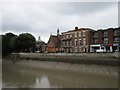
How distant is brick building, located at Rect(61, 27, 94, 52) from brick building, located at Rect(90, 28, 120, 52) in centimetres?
153

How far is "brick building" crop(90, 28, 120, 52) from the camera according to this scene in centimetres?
4008

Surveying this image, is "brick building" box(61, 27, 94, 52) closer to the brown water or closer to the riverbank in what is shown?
the riverbank

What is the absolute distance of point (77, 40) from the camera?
4631 cm

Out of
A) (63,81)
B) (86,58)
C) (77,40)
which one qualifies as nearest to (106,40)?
(77,40)

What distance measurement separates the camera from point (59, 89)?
51.0 ft

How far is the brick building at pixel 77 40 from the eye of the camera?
44.3m

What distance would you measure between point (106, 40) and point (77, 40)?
8933 mm

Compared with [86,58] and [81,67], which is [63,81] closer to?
[81,67]

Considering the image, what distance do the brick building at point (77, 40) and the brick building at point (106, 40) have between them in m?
1.53

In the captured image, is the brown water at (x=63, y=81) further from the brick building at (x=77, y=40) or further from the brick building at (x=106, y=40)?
the brick building at (x=77, y=40)

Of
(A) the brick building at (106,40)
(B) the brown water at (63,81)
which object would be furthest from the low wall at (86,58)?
(A) the brick building at (106,40)

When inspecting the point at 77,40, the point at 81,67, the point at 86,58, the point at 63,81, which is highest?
the point at 77,40

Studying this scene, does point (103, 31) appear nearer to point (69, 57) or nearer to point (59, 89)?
point (69, 57)

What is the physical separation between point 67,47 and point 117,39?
16309mm
